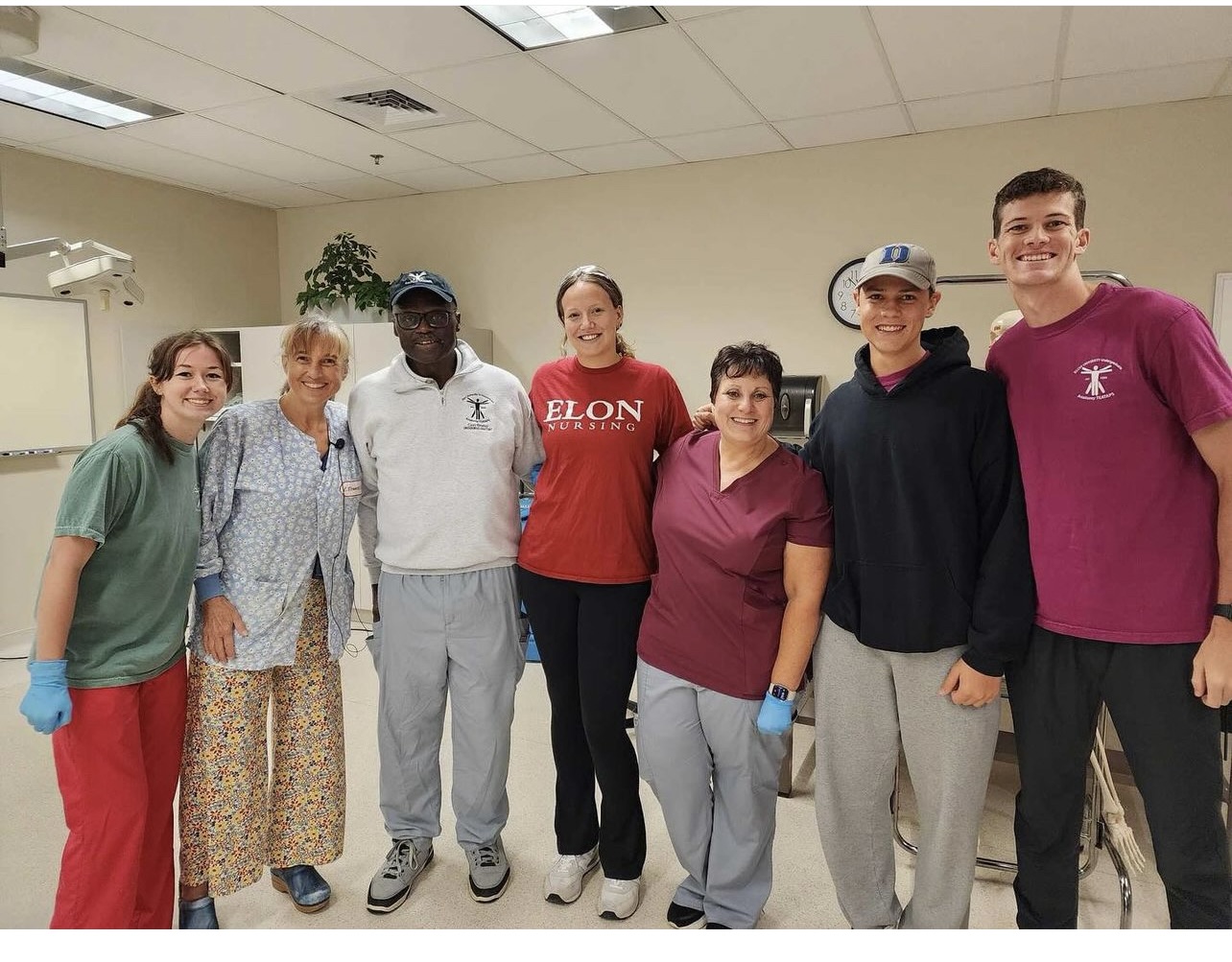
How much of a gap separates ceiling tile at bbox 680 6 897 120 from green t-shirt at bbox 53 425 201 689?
7.05 feet

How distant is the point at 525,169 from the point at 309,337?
2.96 metres

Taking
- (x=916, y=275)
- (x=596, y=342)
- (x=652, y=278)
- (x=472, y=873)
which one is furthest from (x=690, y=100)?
(x=472, y=873)

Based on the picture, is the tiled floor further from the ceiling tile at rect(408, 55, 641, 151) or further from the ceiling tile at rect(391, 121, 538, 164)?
the ceiling tile at rect(391, 121, 538, 164)

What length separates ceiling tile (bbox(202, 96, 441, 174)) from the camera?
3465 millimetres

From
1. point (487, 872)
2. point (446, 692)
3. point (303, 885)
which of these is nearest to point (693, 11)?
point (446, 692)

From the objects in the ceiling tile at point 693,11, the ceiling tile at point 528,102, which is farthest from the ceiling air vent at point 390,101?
the ceiling tile at point 693,11

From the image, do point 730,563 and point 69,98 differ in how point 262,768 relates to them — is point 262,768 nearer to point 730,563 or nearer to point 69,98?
point 730,563

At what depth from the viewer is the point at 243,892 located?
6.98 feet

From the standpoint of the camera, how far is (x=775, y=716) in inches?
67.4

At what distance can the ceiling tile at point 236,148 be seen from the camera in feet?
12.2

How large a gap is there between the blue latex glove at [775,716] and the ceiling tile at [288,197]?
4.44 m

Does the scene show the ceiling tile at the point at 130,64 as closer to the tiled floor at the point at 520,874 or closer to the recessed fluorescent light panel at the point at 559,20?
the recessed fluorescent light panel at the point at 559,20

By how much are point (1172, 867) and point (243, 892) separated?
84.2 inches

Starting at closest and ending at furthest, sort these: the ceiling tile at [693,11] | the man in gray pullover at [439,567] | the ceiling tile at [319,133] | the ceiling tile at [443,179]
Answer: the man in gray pullover at [439,567] < the ceiling tile at [693,11] < the ceiling tile at [319,133] < the ceiling tile at [443,179]
